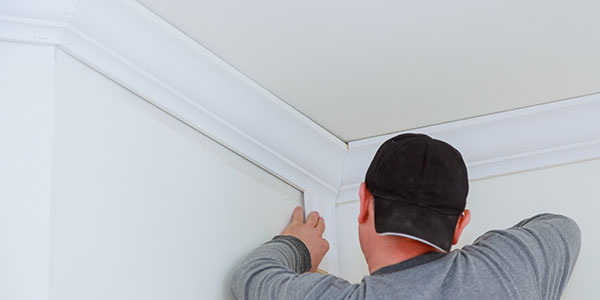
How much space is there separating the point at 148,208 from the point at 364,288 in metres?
0.41

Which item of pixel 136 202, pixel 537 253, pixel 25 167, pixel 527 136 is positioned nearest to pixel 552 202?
pixel 527 136

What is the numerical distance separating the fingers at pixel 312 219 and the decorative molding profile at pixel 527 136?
24cm

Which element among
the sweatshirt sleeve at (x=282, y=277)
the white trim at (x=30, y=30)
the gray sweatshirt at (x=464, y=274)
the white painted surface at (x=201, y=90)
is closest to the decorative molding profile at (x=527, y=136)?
the white painted surface at (x=201, y=90)

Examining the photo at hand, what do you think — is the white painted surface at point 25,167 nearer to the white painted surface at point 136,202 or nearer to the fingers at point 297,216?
the white painted surface at point 136,202

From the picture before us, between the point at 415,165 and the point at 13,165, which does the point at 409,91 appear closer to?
the point at 415,165

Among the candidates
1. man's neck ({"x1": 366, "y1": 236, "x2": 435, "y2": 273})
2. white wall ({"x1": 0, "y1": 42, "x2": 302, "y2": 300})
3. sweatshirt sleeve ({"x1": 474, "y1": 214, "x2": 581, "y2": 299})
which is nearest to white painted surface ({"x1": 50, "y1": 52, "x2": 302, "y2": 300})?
white wall ({"x1": 0, "y1": 42, "x2": 302, "y2": 300})

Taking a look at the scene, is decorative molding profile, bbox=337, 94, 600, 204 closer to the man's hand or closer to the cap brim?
the man's hand

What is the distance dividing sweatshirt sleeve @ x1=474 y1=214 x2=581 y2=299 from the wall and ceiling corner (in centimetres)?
38

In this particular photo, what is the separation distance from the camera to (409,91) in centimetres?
171

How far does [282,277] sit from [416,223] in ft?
0.98

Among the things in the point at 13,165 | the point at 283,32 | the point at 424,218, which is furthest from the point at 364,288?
the point at 13,165

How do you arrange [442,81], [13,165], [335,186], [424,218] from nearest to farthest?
[13,165] → [424,218] → [442,81] → [335,186]

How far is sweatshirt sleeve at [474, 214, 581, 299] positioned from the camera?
4.36ft

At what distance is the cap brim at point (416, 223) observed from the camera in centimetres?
128
